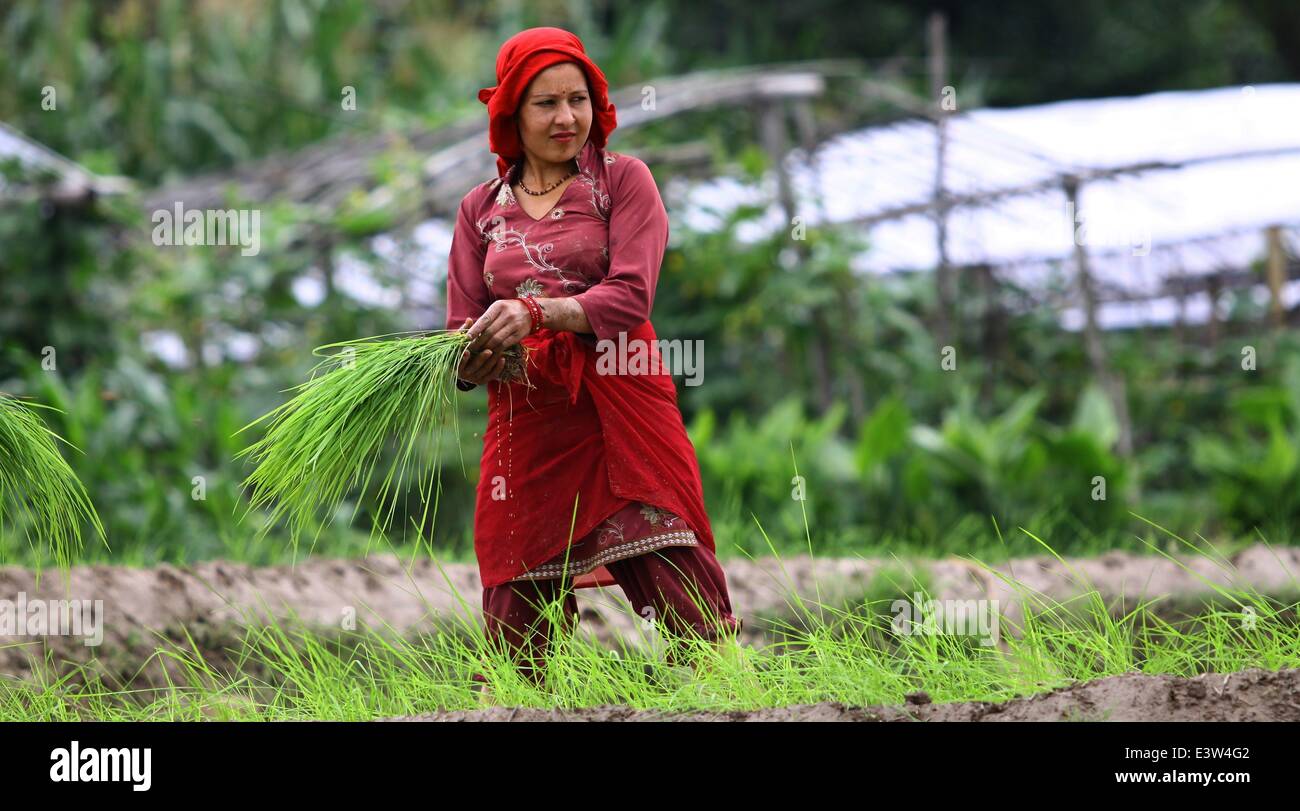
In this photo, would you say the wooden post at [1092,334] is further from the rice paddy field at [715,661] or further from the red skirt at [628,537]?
the red skirt at [628,537]

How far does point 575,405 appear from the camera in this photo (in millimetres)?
2965

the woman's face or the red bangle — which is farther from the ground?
the woman's face

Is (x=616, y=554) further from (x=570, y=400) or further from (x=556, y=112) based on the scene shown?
(x=556, y=112)

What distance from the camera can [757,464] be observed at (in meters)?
7.03

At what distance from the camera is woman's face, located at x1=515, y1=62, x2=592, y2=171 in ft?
9.34

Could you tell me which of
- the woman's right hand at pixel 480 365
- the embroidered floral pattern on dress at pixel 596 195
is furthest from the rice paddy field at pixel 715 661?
the embroidered floral pattern on dress at pixel 596 195

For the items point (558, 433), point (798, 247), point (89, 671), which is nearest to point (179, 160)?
point (798, 247)

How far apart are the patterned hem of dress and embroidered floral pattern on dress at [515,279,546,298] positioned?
565 millimetres
